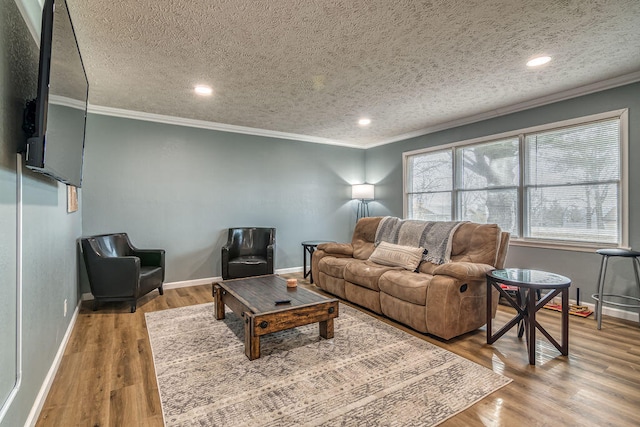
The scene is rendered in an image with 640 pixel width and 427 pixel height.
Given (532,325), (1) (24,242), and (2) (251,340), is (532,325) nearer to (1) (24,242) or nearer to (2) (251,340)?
(2) (251,340)

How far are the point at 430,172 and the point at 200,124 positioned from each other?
12.3 feet

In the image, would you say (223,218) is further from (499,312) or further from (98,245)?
(499,312)

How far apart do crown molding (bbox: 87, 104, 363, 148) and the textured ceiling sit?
135mm

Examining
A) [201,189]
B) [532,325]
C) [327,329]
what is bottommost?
[327,329]

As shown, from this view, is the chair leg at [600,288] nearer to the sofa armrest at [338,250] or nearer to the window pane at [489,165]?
the window pane at [489,165]

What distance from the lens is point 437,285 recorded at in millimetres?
2682

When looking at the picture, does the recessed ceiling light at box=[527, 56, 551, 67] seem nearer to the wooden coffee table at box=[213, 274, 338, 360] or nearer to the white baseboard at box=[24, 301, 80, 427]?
the wooden coffee table at box=[213, 274, 338, 360]

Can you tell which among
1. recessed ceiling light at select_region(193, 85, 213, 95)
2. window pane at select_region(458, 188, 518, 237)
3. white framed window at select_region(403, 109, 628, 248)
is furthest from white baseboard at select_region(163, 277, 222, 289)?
window pane at select_region(458, 188, 518, 237)

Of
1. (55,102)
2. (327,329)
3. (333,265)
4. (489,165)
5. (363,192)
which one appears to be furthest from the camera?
(363,192)

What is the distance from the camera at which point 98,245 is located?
353 centimetres

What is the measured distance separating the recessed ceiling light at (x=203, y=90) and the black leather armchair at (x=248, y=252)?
79.4 inches

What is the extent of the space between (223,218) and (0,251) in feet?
12.0

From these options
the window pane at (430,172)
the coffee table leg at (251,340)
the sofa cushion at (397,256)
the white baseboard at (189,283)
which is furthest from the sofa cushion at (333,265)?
the window pane at (430,172)

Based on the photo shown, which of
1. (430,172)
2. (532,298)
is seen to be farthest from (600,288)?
(430,172)
